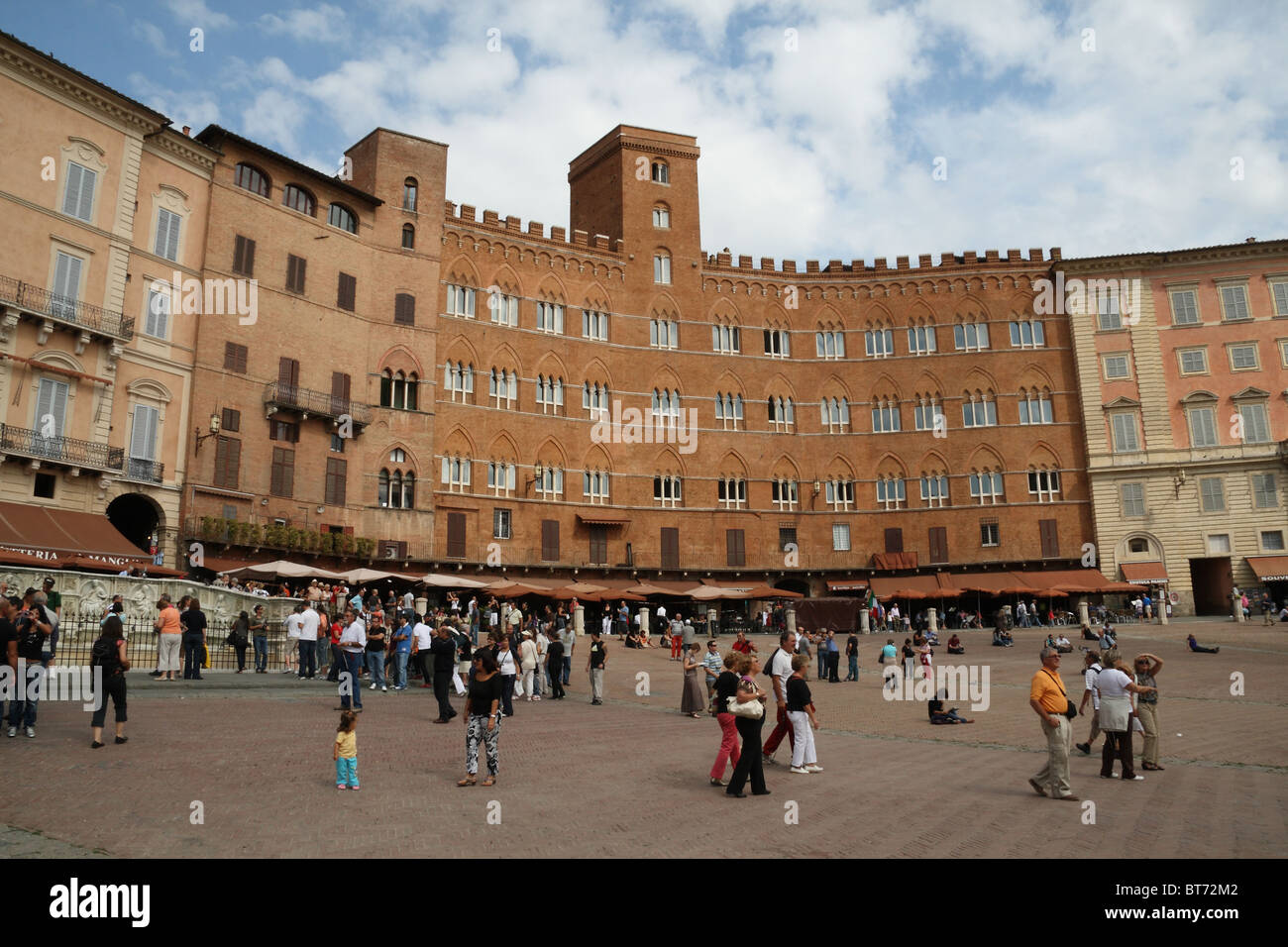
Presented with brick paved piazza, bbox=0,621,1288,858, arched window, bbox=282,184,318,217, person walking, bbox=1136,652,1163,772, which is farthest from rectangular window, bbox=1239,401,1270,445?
arched window, bbox=282,184,318,217

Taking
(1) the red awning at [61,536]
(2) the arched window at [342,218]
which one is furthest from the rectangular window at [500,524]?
(1) the red awning at [61,536]

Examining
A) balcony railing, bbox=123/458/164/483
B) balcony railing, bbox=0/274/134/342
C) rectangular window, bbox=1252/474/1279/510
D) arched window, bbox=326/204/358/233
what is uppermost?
arched window, bbox=326/204/358/233

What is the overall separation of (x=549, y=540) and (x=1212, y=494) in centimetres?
3656

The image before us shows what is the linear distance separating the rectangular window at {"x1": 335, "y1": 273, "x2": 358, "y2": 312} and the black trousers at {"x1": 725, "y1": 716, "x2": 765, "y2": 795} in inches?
1492

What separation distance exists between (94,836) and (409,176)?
44.4m

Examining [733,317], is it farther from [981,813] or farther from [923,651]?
[981,813]

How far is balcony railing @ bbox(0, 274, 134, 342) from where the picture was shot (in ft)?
101

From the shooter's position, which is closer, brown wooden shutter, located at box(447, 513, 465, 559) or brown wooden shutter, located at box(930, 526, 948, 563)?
brown wooden shutter, located at box(447, 513, 465, 559)

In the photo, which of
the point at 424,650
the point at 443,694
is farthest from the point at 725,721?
the point at 424,650

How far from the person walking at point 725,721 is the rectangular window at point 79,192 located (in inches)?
1279

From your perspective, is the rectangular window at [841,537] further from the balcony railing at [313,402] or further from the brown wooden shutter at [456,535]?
the balcony railing at [313,402]

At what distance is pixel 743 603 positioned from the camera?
52031 millimetres

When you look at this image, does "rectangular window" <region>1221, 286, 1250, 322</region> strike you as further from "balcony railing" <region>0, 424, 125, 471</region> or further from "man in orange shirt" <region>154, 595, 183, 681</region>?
"balcony railing" <region>0, 424, 125, 471</region>

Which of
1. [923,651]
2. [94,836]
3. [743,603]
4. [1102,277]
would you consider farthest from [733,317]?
[94,836]
